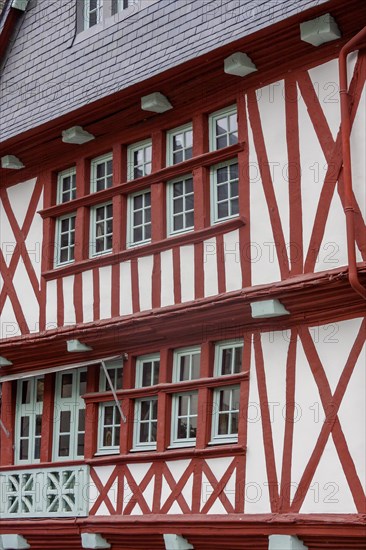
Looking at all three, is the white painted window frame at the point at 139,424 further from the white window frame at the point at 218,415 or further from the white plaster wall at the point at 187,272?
the white plaster wall at the point at 187,272

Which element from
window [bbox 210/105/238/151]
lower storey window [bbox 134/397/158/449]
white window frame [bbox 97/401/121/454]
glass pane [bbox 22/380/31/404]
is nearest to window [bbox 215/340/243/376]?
lower storey window [bbox 134/397/158/449]

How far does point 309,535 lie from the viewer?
11914mm

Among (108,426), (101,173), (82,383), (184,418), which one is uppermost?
(101,173)

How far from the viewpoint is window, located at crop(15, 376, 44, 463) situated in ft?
51.4

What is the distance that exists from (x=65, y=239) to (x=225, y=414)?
3.74 metres

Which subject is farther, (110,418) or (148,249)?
(110,418)

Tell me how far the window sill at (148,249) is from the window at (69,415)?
1.30m

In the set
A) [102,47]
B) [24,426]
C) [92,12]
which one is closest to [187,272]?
[102,47]

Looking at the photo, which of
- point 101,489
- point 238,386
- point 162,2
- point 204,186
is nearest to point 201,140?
point 204,186

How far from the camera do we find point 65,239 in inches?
614

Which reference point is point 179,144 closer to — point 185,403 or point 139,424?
point 185,403

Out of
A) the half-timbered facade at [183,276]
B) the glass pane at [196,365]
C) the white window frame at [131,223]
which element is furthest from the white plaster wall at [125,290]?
the glass pane at [196,365]

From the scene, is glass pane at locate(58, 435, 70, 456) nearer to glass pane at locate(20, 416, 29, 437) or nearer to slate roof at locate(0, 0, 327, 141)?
glass pane at locate(20, 416, 29, 437)

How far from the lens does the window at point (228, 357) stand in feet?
43.1
